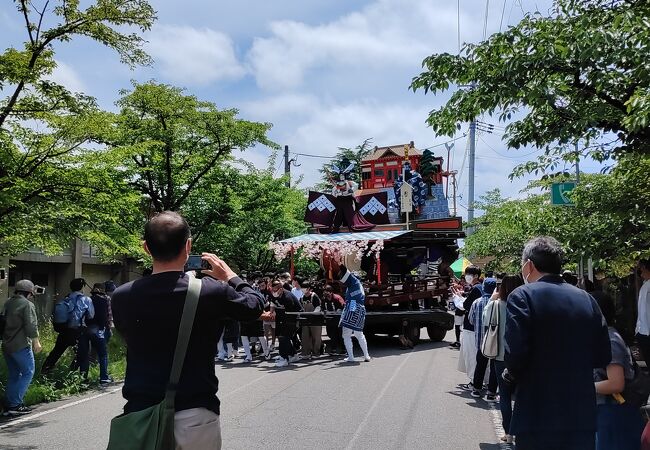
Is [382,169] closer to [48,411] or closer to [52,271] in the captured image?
[52,271]

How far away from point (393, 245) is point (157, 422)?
Answer: 1590cm

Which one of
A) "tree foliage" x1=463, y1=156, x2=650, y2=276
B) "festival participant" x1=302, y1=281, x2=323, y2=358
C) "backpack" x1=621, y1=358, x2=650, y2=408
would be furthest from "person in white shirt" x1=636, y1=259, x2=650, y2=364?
"festival participant" x1=302, y1=281, x2=323, y2=358

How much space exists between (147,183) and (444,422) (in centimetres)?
1649

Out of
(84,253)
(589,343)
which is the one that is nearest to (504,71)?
(589,343)

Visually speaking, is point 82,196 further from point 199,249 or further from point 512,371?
point 199,249

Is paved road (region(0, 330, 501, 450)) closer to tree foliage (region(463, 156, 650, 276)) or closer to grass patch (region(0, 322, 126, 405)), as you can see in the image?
grass patch (region(0, 322, 126, 405))

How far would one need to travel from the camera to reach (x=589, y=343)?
3.22 m

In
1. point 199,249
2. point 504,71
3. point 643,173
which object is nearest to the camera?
point 504,71

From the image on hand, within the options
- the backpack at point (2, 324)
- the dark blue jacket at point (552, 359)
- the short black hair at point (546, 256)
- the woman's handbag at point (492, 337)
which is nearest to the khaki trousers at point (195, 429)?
the dark blue jacket at point (552, 359)

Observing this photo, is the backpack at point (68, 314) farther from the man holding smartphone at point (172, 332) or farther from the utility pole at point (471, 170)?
the utility pole at point (471, 170)

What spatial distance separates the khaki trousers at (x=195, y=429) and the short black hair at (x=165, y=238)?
69 cm

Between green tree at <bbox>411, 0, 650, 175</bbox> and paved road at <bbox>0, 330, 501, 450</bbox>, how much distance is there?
11.6ft

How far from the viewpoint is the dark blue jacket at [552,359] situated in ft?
10.3

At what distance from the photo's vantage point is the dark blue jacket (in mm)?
3135
